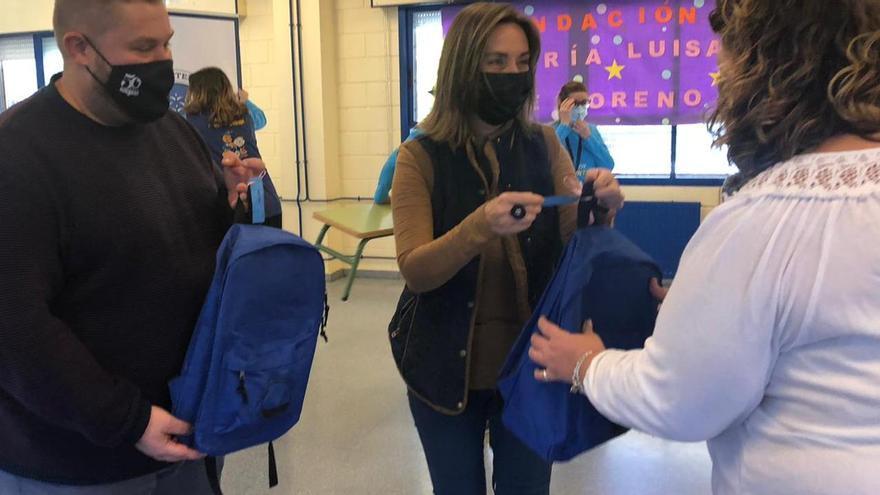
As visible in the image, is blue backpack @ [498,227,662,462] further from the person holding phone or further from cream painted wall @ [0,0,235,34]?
cream painted wall @ [0,0,235,34]

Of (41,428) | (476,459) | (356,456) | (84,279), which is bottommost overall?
(356,456)

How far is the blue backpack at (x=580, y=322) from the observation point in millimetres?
1187

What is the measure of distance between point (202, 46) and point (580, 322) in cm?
427

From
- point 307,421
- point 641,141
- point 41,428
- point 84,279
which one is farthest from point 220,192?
point 641,141

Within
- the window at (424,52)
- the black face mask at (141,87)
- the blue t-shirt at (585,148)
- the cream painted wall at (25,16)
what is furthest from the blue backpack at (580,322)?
the cream painted wall at (25,16)

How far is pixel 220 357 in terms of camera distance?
1209 mm

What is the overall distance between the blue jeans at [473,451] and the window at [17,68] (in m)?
6.62

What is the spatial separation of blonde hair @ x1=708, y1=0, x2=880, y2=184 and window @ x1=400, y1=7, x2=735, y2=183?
4.44 m

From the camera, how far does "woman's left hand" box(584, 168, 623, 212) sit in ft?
4.34

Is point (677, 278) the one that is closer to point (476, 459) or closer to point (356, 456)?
point (476, 459)

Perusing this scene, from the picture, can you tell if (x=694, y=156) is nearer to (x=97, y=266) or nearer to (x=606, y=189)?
(x=606, y=189)

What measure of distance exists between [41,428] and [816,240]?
46.6 inches

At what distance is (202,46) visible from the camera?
15.7ft

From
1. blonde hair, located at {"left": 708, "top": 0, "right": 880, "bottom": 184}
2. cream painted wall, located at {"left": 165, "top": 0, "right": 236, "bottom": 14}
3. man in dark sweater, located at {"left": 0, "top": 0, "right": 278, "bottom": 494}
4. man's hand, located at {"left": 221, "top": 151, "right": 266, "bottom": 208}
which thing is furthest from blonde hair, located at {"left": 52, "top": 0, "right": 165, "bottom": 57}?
cream painted wall, located at {"left": 165, "top": 0, "right": 236, "bottom": 14}
